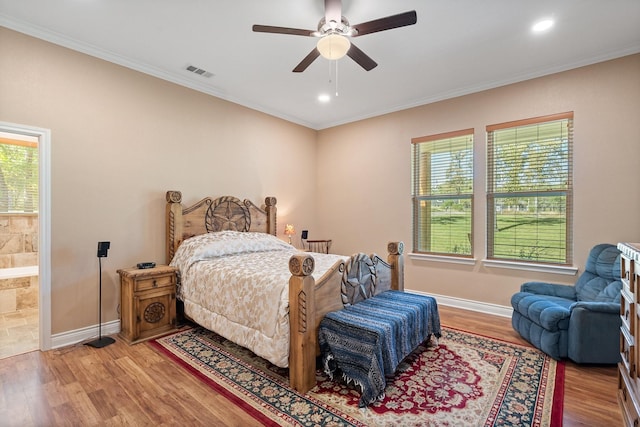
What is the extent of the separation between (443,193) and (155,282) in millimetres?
3882

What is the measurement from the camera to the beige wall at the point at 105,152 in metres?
2.91

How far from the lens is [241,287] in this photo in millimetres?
2688

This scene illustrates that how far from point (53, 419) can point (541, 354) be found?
382cm

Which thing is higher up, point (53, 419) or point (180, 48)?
point (180, 48)

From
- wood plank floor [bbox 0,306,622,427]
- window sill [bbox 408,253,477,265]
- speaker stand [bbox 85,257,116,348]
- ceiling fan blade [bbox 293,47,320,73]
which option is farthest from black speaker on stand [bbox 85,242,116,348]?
window sill [bbox 408,253,477,265]

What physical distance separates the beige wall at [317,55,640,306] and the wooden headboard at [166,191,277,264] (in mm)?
1371

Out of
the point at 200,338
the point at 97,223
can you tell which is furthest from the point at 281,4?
the point at 200,338

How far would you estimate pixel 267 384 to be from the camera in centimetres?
232

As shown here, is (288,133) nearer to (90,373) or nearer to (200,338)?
(200,338)

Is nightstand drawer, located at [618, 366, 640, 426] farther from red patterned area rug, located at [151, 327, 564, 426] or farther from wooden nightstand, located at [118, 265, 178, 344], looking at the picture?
wooden nightstand, located at [118, 265, 178, 344]

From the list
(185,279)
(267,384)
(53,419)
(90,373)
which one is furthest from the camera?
(185,279)

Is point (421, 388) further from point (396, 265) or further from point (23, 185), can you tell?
point (23, 185)

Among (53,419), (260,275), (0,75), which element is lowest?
(53,419)

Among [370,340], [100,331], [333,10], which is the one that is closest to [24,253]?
[100,331]
